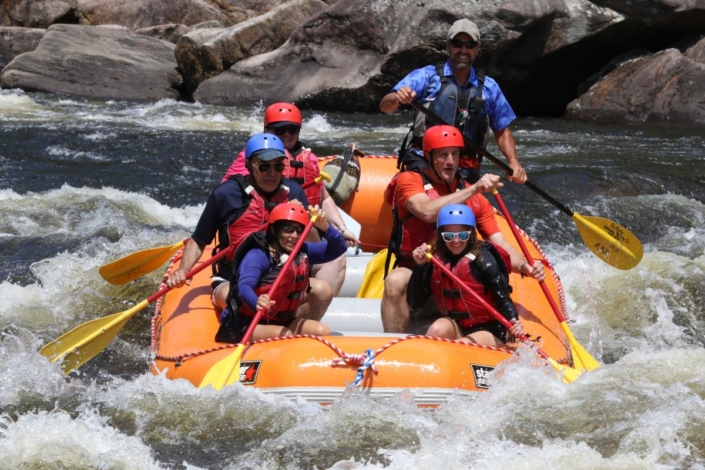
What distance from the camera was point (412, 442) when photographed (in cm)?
432

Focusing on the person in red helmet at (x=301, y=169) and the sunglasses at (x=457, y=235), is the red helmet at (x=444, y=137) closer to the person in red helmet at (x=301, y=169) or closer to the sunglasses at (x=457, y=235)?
the sunglasses at (x=457, y=235)

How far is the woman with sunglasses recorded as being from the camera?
4789mm

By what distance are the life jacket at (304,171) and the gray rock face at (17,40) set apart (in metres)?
15.7

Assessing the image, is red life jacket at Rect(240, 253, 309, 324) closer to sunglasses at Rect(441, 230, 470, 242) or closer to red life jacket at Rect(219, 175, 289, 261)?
red life jacket at Rect(219, 175, 289, 261)

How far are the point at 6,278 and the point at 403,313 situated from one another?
11.1ft

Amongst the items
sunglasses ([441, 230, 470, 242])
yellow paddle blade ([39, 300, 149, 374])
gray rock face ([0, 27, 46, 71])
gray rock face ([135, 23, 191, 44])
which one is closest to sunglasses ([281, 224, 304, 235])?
sunglasses ([441, 230, 470, 242])

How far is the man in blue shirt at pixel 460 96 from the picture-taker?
5.70 meters

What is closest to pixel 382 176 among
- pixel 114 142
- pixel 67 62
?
pixel 114 142

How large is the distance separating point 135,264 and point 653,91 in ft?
32.1

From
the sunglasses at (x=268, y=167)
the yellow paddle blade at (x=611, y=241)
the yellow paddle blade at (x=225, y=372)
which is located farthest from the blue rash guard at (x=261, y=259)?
the yellow paddle blade at (x=611, y=241)

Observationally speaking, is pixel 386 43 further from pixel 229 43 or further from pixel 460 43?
pixel 460 43

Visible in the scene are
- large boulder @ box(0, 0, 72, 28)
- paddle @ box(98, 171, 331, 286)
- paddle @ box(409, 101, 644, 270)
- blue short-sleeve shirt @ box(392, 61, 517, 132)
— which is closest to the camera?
blue short-sleeve shirt @ box(392, 61, 517, 132)

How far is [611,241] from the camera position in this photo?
6.22 meters

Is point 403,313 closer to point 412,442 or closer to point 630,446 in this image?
point 412,442
